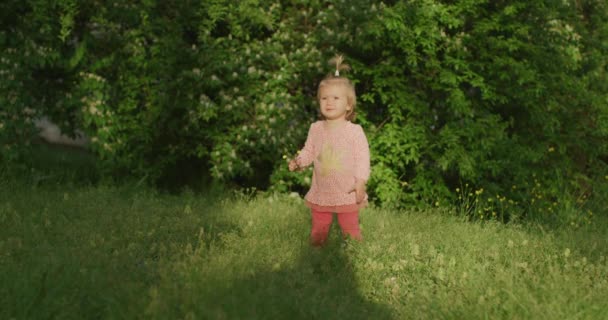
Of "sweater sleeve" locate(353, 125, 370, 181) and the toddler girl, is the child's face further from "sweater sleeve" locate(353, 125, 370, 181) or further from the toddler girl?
"sweater sleeve" locate(353, 125, 370, 181)

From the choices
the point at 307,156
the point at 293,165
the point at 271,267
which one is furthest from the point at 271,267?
the point at 307,156

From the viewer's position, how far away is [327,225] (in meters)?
5.10

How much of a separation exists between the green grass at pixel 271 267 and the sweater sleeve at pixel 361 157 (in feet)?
1.94

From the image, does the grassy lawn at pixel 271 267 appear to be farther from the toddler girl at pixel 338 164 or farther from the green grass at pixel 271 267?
the toddler girl at pixel 338 164

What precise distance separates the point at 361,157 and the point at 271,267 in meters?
1.19

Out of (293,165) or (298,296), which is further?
(293,165)

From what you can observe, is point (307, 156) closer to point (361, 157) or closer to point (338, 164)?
point (338, 164)

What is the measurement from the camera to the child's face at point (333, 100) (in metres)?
4.90

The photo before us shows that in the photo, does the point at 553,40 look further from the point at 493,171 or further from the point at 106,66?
the point at 106,66

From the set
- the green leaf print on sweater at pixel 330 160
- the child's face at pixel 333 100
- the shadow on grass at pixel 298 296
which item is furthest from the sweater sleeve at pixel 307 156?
the shadow on grass at pixel 298 296

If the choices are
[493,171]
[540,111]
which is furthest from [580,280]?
[540,111]

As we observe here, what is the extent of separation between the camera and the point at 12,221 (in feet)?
17.6

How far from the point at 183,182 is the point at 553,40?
5544mm

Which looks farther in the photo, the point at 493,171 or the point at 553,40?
the point at 553,40
